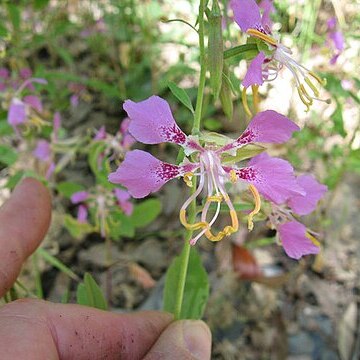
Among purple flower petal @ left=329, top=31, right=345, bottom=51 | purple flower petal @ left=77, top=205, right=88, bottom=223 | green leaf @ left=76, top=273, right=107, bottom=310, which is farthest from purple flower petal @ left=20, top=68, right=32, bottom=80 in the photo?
purple flower petal @ left=329, top=31, right=345, bottom=51

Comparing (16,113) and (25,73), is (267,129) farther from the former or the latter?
(25,73)

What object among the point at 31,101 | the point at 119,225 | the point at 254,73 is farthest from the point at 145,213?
the point at 254,73

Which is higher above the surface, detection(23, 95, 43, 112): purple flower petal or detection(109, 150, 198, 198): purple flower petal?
detection(109, 150, 198, 198): purple flower petal

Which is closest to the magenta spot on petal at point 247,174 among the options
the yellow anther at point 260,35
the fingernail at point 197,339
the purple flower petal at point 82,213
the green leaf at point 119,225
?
the yellow anther at point 260,35

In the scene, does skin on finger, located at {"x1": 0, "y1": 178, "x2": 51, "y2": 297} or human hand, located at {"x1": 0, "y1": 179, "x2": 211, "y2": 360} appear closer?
human hand, located at {"x1": 0, "y1": 179, "x2": 211, "y2": 360}

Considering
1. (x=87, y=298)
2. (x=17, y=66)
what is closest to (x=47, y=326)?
(x=87, y=298)

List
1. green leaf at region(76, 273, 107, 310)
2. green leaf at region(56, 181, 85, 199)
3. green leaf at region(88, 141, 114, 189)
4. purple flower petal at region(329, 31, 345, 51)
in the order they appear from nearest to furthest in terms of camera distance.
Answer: green leaf at region(76, 273, 107, 310), green leaf at region(88, 141, 114, 189), purple flower petal at region(329, 31, 345, 51), green leaf at region(56, 181, 85, 199)

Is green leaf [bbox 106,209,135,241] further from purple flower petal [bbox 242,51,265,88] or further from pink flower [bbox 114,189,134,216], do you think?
purple flower petal [bbox 242,51,265,88]
